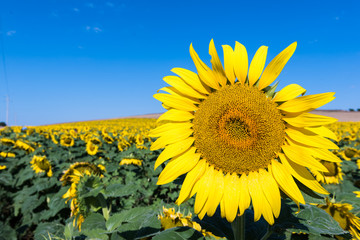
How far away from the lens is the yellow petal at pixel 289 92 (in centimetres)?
111

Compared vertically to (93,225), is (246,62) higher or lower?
higher

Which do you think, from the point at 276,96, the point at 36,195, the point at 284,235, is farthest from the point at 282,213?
the point at 36,195

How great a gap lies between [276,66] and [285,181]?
1.92ft

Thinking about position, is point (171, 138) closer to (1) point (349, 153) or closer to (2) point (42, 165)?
(2) point (42, 165)

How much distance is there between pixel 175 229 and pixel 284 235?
803 mm

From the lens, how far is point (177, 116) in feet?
4.38

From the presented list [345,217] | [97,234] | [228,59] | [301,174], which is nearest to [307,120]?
[301,174]

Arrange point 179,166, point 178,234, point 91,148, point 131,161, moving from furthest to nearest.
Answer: point 91,148, point 131,161, point 179,166, point 178,234

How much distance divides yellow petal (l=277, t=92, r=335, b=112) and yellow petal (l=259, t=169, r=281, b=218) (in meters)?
0.36

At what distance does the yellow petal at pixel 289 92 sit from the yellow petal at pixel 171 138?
0.51m

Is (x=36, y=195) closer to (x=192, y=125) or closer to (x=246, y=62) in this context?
(x=192, y=125)

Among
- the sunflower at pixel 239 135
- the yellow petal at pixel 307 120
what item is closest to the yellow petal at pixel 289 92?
the sunflower at pixel 239 135

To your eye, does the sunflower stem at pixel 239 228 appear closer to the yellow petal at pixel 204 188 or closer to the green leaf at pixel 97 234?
the yellow petal at pixel 204 188

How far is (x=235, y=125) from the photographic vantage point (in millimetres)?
1318
